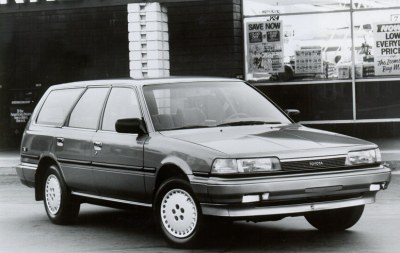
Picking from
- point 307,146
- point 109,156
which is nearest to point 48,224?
point 109,156

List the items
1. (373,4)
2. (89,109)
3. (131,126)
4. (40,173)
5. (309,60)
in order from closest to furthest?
1. (131,126)
2. (89,109)
3. (40,173)
4. (373,4)
5. (309,60)

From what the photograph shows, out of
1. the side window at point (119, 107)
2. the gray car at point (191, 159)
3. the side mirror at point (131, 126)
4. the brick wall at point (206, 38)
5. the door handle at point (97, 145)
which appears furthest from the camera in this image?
the brick wall at point (206, 38)

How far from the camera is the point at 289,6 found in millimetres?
20984

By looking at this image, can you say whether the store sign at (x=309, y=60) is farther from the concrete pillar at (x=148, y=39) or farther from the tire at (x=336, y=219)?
the tire at (x=336, y=219)

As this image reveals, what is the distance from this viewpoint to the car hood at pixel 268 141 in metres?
8.43

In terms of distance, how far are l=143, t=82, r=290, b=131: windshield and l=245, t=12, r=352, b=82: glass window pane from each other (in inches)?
433

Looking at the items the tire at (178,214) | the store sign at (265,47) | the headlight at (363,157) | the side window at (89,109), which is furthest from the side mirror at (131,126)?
the store sign at (265,47)

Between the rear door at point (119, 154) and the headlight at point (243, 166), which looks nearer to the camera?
the headlight at point (243, 166)

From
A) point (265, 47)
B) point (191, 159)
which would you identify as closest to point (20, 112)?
point (265, 47)

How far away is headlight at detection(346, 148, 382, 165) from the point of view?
342 inches

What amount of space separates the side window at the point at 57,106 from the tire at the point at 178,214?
8.03ft

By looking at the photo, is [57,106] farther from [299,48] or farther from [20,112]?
[20,112]

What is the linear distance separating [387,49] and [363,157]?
40.4 feet

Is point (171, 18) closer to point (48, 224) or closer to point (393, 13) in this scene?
point (393, 13)
